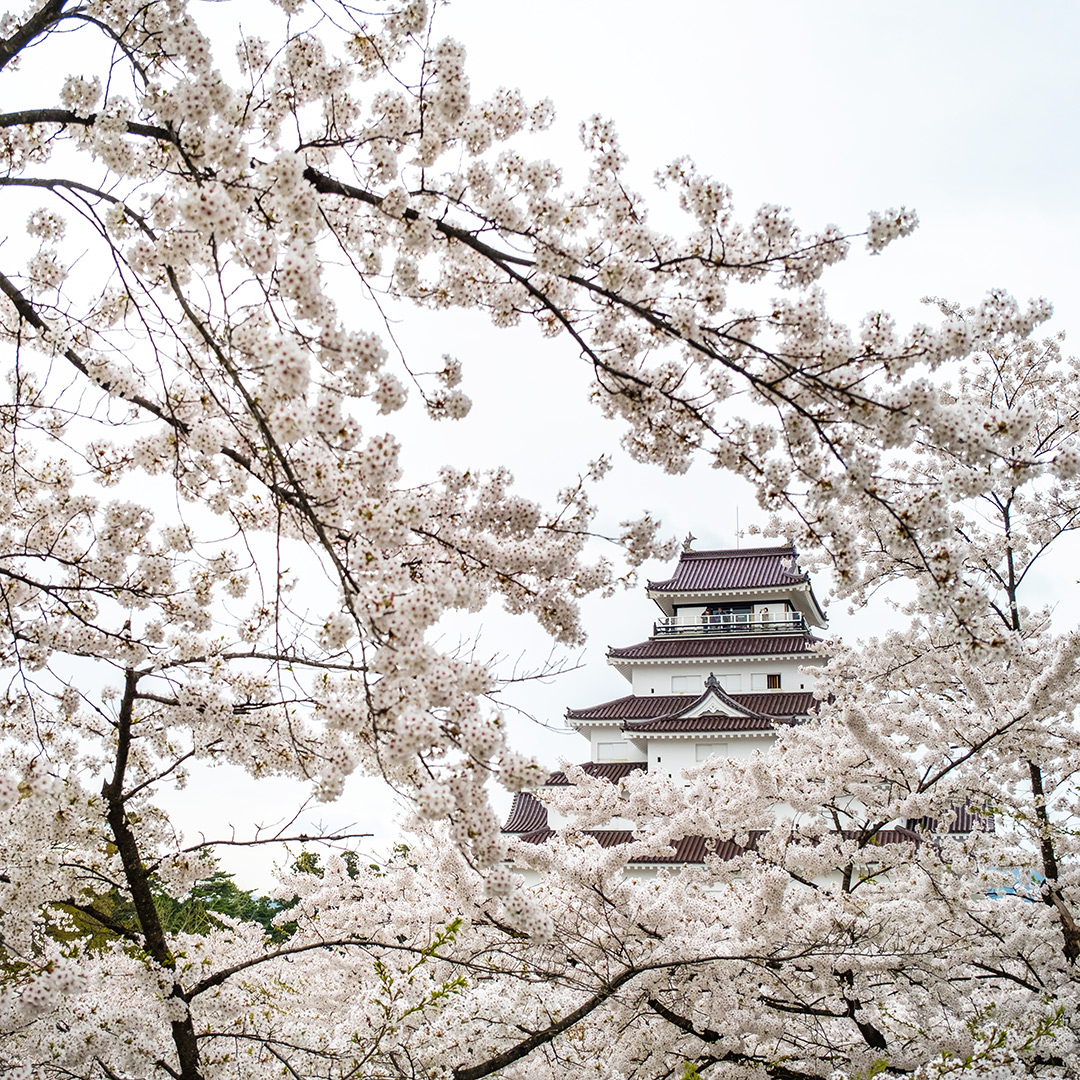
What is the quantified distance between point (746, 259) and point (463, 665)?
1897mm

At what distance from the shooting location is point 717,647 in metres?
23.9

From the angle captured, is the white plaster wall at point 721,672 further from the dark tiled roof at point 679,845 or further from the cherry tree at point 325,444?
the cherry tree at point 325,444

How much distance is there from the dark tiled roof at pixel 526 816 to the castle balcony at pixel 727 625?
595 cm

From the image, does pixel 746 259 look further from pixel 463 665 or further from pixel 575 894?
pixel 575 894

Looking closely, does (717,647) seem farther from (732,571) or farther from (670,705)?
(732,571)

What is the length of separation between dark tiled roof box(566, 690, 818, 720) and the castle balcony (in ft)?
6.05

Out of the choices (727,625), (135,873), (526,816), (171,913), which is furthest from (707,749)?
(135,873)

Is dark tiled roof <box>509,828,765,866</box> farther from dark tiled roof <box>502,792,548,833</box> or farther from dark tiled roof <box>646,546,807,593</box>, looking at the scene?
dark tiled roof <box>646,546,807,593</box>

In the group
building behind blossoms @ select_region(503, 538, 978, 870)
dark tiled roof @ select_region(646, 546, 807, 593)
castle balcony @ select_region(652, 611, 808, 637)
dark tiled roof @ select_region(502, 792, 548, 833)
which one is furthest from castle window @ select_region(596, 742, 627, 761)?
dark tiled roof @ select_region(646, 546, 807, 593)

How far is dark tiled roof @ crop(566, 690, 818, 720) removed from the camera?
22.1 metres

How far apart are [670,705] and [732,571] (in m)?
4.89

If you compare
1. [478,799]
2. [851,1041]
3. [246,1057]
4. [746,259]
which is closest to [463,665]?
[478,799]

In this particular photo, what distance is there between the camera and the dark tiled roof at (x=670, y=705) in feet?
72.4

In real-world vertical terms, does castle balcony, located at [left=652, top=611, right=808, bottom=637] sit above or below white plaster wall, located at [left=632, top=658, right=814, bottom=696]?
above
